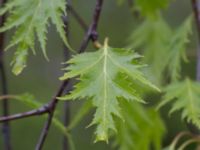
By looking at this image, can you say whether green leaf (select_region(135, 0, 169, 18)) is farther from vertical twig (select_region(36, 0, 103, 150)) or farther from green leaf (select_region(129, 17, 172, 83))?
vertical twig (select_region(36, 0, 103, 150))

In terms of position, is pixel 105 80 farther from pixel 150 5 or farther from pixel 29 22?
pixel 150 5

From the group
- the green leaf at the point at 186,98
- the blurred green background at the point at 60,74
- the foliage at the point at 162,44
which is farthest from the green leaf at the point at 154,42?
the blurred green background at the point at 60,74

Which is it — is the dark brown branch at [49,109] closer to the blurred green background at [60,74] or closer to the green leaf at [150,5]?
the green leaf at [150,5]

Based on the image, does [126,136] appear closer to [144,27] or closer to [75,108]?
[144,27]

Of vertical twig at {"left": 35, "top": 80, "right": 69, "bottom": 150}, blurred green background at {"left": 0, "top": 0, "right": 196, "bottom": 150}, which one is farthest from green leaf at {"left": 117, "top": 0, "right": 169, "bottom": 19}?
blurred green background at {"left": 0, "top": 0, "right": 196, "bottom": 150}

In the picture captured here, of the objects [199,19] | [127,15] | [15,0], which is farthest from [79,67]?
[127,15]
